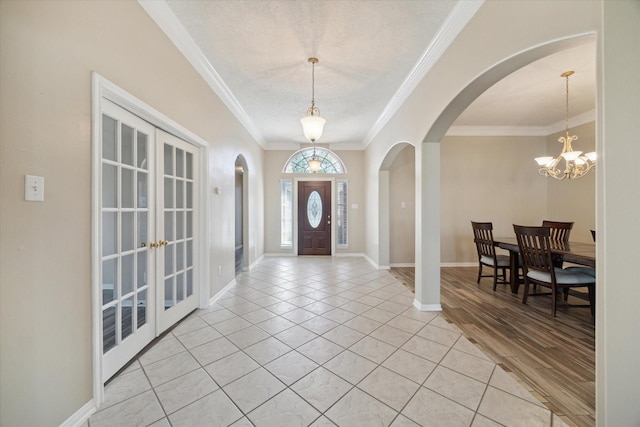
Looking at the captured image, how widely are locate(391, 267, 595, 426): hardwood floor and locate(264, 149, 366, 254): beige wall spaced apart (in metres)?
3.17

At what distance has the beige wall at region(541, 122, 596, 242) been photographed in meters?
4.79

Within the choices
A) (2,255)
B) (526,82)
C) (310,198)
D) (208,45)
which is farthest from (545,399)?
(310,198)

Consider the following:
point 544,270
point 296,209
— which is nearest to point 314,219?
point 296,209

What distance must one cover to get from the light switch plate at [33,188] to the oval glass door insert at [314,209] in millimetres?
5983

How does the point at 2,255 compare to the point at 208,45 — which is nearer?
the point at 2,255

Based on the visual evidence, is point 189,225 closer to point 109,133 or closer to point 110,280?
point 110,280

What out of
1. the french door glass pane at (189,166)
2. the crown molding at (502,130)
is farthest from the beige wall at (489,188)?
the french door glass pane at (189,166)

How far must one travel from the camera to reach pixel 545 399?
1.71 metres

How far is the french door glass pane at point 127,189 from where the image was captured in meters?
2.09

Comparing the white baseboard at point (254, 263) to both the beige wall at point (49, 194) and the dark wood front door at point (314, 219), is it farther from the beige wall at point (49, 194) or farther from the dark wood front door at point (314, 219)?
the beige wall at point (49, 194)

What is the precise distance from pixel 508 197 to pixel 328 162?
4435 millimetres

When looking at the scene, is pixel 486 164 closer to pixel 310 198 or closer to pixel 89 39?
pixel 310 198

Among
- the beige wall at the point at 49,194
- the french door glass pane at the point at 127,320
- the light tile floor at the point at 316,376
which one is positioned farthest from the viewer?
the french door glass pane at the point at 127,320

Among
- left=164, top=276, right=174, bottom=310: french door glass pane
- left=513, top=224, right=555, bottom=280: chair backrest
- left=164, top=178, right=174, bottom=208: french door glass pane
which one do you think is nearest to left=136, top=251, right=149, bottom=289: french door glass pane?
left=164, top=276, right=174, bottom=310: french door glass pane
